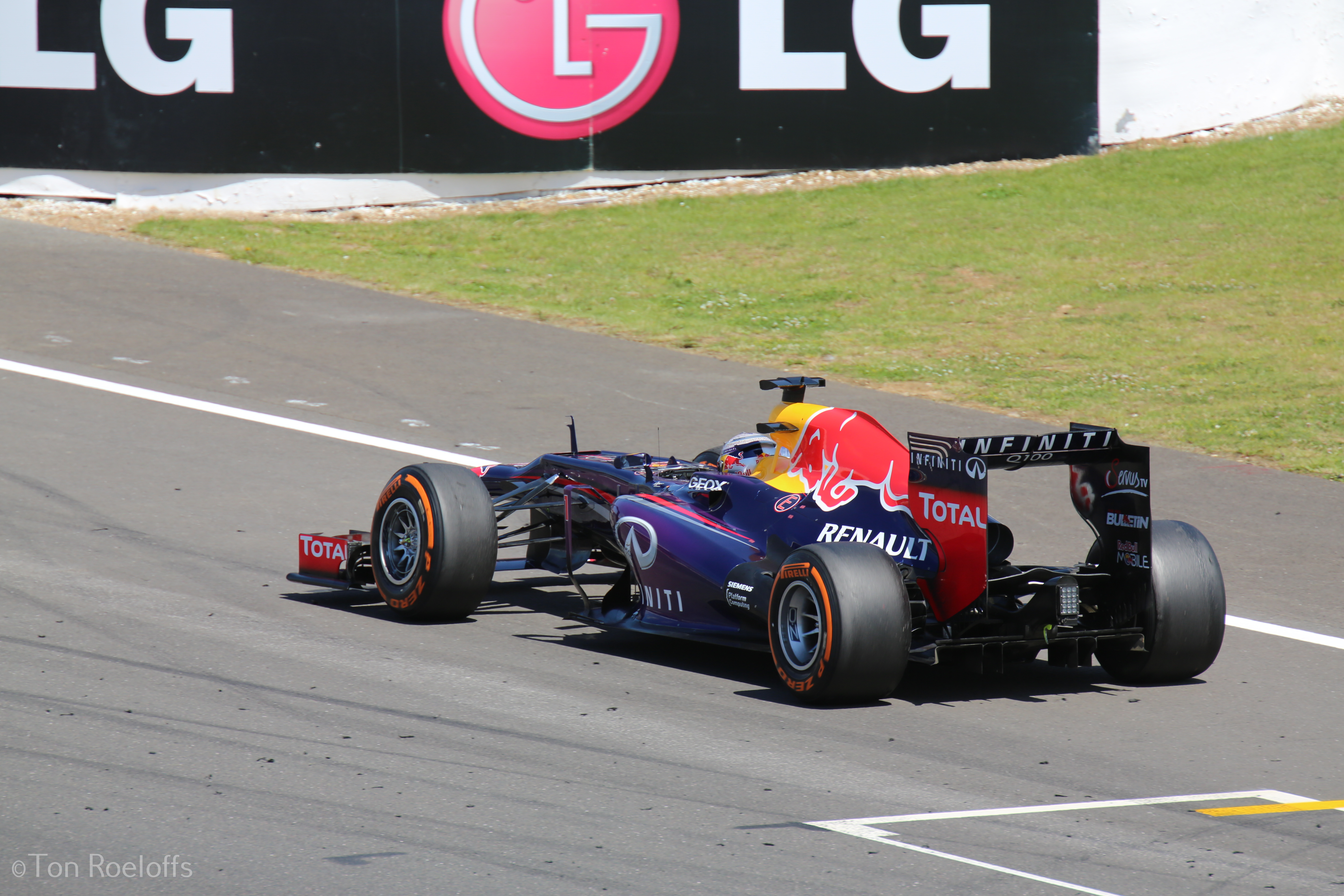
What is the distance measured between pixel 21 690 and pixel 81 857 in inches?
75.6

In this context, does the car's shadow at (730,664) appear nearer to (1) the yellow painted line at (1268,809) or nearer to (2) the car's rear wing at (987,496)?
(2) the car's rear wing at (987,496)

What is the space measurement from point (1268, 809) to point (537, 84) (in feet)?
56.4

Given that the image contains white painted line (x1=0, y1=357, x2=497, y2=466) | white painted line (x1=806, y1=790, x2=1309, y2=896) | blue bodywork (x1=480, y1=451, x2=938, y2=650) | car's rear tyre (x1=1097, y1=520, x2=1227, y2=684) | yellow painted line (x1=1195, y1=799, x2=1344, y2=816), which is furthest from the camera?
white painted line (x1=0, y1=357, x2=497, y2=466)

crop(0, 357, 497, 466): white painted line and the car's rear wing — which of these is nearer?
the car's rear wing

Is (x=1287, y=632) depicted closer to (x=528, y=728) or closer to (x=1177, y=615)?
(x=1177, y=615)

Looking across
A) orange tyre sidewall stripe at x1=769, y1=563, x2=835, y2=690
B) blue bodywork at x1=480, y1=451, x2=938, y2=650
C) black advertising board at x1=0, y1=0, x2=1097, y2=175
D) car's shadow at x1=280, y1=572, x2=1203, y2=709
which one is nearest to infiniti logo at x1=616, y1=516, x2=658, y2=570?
blue bodywork at x1=480, y1=451, x2=938, y2=650

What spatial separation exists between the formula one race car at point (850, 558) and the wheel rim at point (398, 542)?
0.01 metres

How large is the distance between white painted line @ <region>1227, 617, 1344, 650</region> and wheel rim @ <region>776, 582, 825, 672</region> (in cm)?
285

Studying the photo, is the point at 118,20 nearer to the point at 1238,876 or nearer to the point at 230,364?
the point at 230,364

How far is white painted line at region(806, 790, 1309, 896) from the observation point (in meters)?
4.90

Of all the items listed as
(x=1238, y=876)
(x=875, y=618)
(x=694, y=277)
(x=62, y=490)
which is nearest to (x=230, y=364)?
(x=62, y=490)

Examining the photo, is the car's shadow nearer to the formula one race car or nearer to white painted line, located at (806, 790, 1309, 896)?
the formula one race car

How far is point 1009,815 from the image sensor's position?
5488mm

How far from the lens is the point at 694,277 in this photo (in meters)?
19.1
